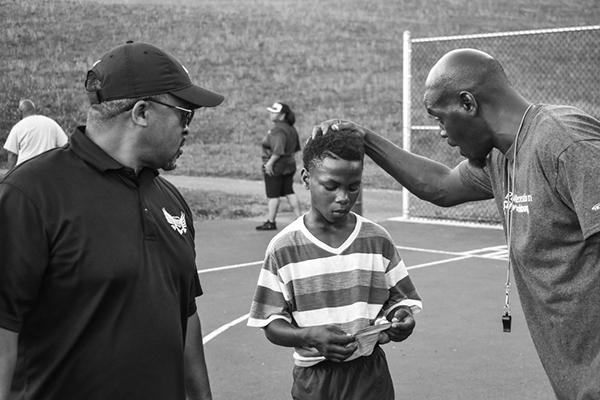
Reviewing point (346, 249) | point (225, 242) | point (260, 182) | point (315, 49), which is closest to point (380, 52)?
point (315, 49)

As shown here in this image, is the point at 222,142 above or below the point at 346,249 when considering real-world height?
below

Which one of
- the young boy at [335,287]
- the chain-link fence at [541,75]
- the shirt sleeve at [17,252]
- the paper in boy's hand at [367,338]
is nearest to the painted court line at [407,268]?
the young boy at [335,287]

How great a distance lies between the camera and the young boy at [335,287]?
3.58 m

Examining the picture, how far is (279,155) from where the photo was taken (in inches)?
521

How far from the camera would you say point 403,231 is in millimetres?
13797

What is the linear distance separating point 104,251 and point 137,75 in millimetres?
561

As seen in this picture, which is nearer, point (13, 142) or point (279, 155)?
point (13, 142)

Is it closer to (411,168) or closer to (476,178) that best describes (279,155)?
(411,168)

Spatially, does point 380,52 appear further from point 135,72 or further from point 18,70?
point 135,72

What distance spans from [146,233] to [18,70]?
1177 cm

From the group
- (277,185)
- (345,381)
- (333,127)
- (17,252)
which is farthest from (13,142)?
(17,252)

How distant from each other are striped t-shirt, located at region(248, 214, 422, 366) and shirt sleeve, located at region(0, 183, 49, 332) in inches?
51.6

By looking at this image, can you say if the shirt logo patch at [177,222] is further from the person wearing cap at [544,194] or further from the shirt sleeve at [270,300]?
the person wearing cap at [544,194]

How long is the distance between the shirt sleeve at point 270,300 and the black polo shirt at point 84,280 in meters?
0.89
